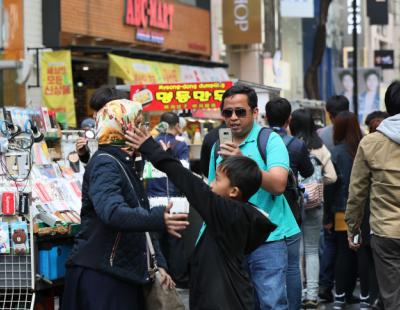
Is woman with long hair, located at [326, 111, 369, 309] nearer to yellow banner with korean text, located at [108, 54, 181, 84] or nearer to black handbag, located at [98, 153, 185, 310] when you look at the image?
black handbag, located at [98, 153, 185, 310]

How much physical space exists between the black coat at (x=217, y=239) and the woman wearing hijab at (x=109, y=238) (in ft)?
1.09

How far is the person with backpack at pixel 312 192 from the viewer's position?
8.59m

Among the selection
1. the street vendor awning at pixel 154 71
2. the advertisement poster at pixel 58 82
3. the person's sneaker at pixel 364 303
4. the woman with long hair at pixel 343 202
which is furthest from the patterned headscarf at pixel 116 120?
the advertisement poster at pixel 58 82

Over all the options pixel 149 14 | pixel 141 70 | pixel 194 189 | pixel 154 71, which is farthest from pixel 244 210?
pixel 149 14

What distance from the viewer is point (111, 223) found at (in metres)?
4.52

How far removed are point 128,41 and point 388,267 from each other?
16215 millimetres

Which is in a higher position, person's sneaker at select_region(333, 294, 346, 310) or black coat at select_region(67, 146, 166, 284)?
black coat at select_region(67, 146, 166, 284)

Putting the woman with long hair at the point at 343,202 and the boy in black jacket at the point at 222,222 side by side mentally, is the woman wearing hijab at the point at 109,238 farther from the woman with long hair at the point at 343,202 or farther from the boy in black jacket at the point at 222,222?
the woman with long hair at the point at 343,202

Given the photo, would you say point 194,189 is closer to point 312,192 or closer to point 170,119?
point 312,192

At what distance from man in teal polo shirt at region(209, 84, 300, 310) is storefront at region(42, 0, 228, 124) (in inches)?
520

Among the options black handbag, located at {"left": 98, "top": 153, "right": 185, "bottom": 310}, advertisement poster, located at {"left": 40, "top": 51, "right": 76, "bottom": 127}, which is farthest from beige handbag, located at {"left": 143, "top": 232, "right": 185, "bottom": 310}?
advertisement poster, located at {"left": 40, "top": 51, "right": 76, "bottom": 127}

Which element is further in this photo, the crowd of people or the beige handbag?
the beige handbag

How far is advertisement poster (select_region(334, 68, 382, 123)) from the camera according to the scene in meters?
25.9

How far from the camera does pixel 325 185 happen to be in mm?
9219
